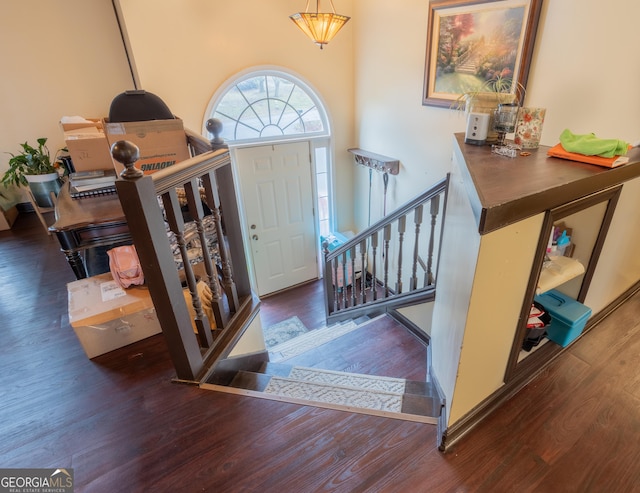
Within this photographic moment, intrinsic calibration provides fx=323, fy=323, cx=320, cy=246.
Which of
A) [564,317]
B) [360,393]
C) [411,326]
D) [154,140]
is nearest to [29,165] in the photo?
[154,140]

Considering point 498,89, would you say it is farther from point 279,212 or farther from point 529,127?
point 279,212

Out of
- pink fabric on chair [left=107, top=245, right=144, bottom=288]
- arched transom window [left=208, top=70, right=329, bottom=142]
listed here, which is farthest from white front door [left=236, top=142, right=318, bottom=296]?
pink fabric on chair [left=107, top=245, right=144, bottom=288]

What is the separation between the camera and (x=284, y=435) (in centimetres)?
122

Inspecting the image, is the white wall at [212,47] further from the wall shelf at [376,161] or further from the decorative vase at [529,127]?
the decorative vase at [529,127]

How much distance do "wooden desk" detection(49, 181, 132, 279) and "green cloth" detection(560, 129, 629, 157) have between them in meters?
2.12

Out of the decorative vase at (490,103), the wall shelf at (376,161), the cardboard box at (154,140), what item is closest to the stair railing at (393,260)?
the decorative vase at (490,103)

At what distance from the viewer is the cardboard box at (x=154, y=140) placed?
1889mm

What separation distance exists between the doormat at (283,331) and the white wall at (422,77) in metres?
1.75

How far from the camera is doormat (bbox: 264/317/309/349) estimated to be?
3.84 m

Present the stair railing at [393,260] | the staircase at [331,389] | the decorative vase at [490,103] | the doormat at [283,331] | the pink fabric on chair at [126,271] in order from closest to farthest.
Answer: the staircase at [331,389] < the decorative vase at [490,103] < the pink fabric on chair at [126,271] < the stair railing at [393,260] < the doormat at [283,331]

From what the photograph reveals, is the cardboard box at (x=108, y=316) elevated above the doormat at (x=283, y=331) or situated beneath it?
elevated above

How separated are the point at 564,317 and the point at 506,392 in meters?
0.43

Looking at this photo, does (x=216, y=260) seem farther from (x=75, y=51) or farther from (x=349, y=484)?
(x=75, y=51)

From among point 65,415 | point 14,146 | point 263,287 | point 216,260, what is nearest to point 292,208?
point 263,287
